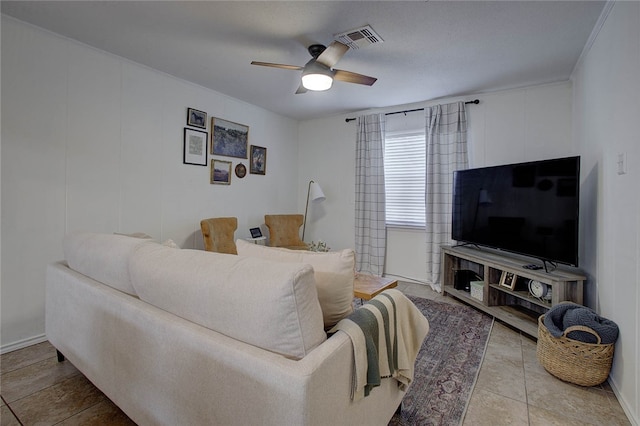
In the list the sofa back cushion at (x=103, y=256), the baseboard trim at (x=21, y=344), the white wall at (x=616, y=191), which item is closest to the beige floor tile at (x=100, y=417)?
the sofa back cushion at (x=103, y=256)

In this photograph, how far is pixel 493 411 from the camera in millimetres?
1626

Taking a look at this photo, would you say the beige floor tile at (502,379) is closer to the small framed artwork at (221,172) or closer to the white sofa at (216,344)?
the white sofa at (216,344)

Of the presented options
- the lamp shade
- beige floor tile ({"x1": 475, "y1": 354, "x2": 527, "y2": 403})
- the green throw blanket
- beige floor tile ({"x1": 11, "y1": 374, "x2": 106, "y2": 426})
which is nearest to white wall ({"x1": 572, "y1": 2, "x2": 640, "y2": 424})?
beige floor tile ({"x1": 475, "y1": 354, "x2": 527, "y2": 403})

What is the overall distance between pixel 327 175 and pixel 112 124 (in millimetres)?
2892

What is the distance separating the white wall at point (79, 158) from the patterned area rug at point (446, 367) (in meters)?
2.74

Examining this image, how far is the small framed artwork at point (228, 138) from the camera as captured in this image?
3676 millimetres

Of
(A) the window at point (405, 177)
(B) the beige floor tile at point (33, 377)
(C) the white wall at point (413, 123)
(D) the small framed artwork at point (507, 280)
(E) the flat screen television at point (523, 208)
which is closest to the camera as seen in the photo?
(B) the beige floor tile at point (33, 377)

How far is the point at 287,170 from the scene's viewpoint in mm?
4883

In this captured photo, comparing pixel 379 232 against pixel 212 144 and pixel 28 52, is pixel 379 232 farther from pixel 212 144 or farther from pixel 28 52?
pixel 28 52

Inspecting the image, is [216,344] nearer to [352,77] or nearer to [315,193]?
[352,77]

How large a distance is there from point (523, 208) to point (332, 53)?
211 centimetres

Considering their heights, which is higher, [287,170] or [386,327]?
[287,170]

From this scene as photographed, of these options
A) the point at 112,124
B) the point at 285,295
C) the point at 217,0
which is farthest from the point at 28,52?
the point at 285,295

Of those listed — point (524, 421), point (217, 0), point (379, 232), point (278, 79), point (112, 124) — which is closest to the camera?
point (524, 421)
